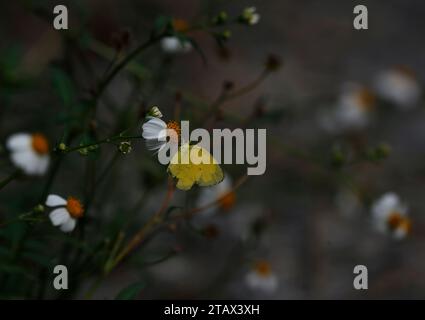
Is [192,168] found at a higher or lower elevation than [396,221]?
lower

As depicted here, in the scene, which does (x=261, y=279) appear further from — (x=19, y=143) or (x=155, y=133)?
(x=155, y=133)

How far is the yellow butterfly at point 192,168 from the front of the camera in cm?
114

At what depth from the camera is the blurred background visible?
172 cm

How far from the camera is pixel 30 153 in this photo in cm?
164

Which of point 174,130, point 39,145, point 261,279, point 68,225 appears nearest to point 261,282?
point 261,279

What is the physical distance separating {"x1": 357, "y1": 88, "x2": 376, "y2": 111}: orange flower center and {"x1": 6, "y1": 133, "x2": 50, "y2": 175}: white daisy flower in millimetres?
1603

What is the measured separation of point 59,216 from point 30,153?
17.1 inches

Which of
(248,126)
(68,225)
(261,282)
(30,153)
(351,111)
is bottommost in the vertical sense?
(68,225)

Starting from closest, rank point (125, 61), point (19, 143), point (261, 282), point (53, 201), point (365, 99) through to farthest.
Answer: point (53, 201)
point (125, 61)
point (19, 143)
point (261, 282)
point (365, 99)

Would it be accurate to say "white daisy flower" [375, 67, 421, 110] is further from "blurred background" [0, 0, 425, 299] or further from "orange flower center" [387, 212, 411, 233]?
"orange flower center" [387, 212, 411, 233]

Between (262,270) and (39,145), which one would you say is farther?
(262,270)

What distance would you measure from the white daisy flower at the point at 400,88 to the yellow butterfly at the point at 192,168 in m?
2.11
